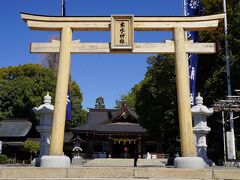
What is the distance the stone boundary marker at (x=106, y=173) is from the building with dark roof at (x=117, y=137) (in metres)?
28.8

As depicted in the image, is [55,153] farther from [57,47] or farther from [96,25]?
[96,25]

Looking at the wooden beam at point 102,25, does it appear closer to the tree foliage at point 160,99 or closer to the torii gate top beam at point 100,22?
the torii gate top beam at point 100,22

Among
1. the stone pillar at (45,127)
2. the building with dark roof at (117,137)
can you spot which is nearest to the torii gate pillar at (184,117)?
the stone pillar at (45,127)

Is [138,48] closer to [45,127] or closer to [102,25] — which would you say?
[102,25]

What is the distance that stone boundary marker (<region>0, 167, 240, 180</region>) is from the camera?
997cm

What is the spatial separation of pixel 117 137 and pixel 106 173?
30.8 meters

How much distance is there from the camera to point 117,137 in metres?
40.8

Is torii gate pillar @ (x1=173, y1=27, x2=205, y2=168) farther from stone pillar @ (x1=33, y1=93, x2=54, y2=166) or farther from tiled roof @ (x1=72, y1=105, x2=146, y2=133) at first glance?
tiled roof @ (x1=72, y1=105, x2=146, y2=133)

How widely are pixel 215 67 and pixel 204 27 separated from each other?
11510 mm

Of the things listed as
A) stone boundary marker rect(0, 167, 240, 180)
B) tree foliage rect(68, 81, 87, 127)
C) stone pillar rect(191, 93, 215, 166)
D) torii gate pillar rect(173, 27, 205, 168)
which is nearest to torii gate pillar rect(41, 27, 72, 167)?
stone boundary marker rect(0, 167, 240, 180)

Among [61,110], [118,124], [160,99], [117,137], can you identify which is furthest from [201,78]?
[118,124]

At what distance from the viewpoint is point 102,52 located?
13219 millimetres

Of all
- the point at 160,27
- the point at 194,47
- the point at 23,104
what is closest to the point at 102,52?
the point at 160,27

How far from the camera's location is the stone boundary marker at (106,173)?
32.7 feet
